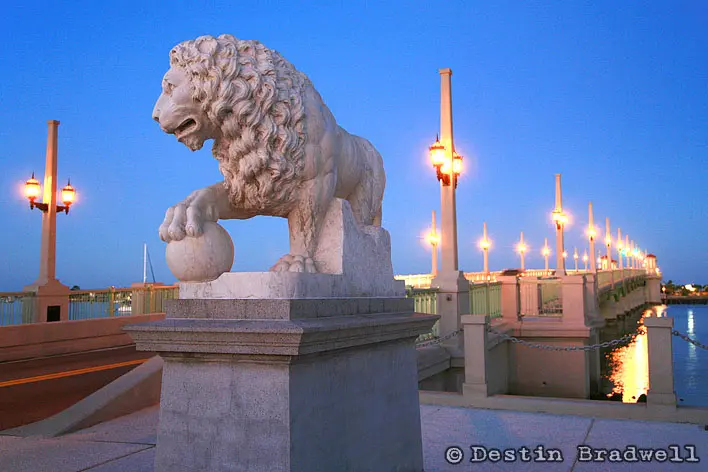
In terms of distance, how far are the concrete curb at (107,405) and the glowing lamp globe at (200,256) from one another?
4.21m

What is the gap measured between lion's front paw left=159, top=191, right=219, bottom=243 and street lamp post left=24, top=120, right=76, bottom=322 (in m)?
13.5

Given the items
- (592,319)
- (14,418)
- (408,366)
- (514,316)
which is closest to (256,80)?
(408,366)

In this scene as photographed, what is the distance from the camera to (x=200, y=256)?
12.2ft

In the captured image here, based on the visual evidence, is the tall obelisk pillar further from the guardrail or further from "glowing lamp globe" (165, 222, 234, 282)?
"glowing lamp globe" (165, 222, 234, 282)

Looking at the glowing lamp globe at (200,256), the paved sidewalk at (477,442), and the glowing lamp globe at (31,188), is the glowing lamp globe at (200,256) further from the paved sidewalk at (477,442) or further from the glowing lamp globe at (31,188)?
the glowing lamp globe at (31,188)

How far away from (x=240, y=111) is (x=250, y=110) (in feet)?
0.21

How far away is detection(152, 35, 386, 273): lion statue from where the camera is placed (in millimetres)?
3646

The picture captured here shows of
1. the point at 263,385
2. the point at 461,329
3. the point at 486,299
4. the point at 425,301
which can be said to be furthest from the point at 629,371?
the point at 263,385

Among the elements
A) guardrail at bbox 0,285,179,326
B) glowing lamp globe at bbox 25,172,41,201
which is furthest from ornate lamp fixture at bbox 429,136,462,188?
glowing lamp globe at bbox 25,172,41,201

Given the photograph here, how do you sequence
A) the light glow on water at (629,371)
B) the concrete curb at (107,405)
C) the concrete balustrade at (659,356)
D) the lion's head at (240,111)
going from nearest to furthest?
the lion's head at (240,111), the concrete curb at (107,405), the concrete balustrade at (659,356), the light glow on water at (629,371)

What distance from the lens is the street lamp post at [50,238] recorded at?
1556cm

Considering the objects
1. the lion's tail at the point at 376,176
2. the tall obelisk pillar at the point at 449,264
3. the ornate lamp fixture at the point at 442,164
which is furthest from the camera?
the ornate lamp fixture at the point at 442,164

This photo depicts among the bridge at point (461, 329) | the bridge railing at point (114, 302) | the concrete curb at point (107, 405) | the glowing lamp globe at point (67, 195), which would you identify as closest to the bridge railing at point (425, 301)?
the bridge at point (461, 329)

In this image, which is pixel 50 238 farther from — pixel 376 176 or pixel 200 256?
pixel 200 256
